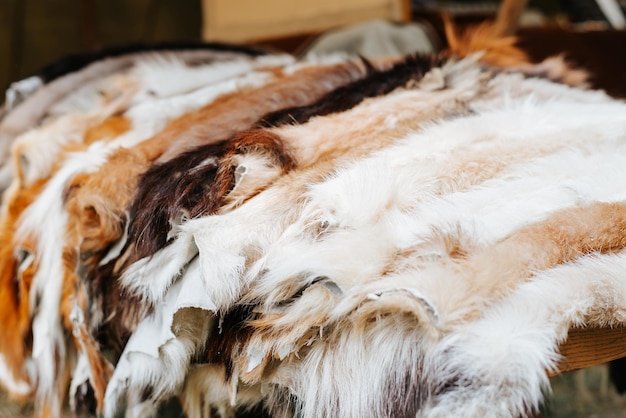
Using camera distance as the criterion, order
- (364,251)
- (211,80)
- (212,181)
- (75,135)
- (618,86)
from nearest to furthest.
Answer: (364,251) < (212,181) < (75,135) < (211,80) < (618,86)

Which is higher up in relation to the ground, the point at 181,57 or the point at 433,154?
the point at 433,154

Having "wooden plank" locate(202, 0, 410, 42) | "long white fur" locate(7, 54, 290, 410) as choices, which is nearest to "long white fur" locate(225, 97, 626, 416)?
"long white fur" locate(7, 54, 290, 410)

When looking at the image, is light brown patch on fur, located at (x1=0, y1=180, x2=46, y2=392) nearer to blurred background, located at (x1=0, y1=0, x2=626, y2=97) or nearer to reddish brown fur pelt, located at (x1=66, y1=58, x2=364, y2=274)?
reddish brown fur pelt, located at (x1=66, y1=58, x2=364, y2=274)

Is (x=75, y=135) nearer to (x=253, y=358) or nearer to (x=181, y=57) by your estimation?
(x=181, y=57)

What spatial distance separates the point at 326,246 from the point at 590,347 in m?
0.22

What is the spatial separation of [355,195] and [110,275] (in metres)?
0.33

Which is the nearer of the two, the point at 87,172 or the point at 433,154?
the point at 433,154

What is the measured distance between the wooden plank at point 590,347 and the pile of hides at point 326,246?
2cm


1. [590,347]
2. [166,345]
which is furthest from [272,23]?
[590,347]

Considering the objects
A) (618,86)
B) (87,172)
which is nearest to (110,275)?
(87,172)

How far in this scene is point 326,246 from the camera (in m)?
0.53

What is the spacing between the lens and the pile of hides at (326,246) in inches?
18.8

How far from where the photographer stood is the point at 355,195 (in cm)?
57

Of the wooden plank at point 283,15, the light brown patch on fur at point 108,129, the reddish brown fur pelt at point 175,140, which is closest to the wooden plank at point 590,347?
the reddish brown fur pelt at point 175,140
